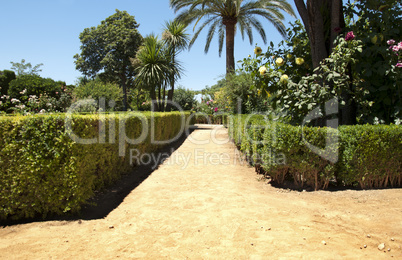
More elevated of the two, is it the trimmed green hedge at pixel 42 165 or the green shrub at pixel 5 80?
the green shrub at pixel 5 80

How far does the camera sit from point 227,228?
10.1 feet

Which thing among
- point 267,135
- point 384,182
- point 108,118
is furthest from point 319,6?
point 108,118

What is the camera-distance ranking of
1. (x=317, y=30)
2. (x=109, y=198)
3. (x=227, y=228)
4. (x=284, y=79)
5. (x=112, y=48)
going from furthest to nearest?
1. (x=112, y=48)
2. (x=317, y=30)
3. (x=284, y=79)
4. (x=109, y=198)
5. (x=227, y=228)

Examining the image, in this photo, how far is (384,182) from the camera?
4.36 m

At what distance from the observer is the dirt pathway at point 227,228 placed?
2.59 meters

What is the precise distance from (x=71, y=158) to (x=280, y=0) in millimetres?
13405

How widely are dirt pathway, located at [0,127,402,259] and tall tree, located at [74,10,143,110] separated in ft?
91.4

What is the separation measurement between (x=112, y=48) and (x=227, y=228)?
3244cm

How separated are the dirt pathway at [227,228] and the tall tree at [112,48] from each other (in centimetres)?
2787

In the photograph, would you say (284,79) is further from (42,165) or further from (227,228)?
(42,165)

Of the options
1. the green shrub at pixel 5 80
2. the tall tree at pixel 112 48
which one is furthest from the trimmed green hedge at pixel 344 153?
the tall tree at pixel 112 48

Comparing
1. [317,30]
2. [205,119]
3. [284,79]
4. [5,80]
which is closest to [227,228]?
[284,79]

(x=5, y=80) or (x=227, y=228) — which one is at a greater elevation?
(x=5, y=80)

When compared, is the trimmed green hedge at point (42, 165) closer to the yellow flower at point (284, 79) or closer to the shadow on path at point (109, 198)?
the shadow on path at point (109, 198)
